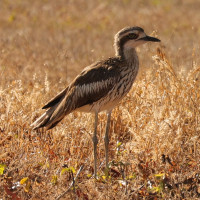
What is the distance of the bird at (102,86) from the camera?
5105mm

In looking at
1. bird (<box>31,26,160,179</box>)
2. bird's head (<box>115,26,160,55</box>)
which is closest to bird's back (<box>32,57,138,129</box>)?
bird (<box>31,26,160,179</box>)

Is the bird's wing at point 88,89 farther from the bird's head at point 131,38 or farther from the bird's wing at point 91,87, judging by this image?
the bird's head at point 131,38

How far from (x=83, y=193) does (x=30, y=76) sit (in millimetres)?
5083

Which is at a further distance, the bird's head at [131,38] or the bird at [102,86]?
the bird's head at [131,38]

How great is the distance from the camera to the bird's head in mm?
5246

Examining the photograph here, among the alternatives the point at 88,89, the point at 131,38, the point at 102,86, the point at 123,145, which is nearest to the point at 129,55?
the point at 131,38

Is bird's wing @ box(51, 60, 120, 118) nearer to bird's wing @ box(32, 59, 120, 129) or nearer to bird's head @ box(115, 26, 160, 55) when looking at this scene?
bird's wing @ box(32, 59, 120, 129)

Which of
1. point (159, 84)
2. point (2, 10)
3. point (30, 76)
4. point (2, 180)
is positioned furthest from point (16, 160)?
point (2, 10)

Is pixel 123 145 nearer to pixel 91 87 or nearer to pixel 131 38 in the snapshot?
pixel 91 87

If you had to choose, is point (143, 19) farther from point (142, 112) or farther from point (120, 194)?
point (120, 194)

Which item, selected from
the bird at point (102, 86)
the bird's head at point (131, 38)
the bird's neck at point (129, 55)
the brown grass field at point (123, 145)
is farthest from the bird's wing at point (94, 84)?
the brown grass field at point (123, 145)

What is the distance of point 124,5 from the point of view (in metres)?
17.8

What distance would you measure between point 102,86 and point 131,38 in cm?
64

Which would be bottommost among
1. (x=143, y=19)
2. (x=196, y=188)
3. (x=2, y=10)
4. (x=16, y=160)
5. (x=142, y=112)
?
(x=196, y=188)
